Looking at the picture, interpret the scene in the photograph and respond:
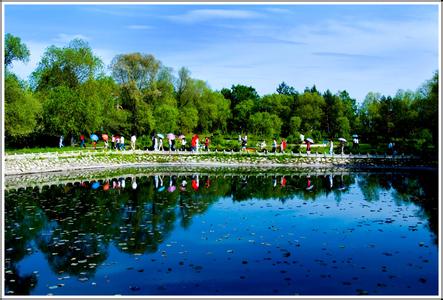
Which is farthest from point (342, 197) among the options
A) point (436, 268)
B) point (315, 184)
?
point (436, 268)

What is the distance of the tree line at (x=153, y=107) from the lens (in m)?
42.9

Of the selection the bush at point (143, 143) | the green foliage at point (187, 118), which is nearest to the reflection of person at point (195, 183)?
the bush at point (143, 143)

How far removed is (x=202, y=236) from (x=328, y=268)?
16.4ft

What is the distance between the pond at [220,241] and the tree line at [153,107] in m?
16.0

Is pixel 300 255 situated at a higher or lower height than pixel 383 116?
lower

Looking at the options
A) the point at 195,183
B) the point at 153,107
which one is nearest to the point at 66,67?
the point at 153,107

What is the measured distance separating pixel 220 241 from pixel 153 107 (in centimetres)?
4271

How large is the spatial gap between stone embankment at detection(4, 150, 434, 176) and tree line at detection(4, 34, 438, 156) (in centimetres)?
348

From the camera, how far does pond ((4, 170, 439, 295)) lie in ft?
40.4

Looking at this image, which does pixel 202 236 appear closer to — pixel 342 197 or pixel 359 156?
pixel 342 197

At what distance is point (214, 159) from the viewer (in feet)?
144

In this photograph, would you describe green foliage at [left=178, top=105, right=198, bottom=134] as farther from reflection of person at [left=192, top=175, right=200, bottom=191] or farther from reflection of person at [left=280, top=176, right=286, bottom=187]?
reflection of person at [left=280, top=176, right=286, bottom=187]

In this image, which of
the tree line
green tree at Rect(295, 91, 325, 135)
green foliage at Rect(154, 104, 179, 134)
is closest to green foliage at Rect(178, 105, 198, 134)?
the tree line

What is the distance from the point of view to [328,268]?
1345cm
